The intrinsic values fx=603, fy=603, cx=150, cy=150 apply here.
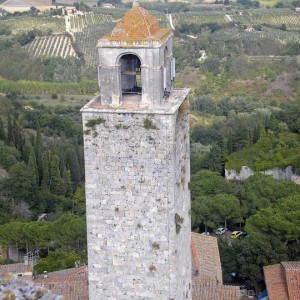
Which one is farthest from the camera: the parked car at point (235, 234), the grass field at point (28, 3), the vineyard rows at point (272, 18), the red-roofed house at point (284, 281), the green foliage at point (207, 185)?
the grass field at point (28, 3)

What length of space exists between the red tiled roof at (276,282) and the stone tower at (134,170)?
36.3 feet

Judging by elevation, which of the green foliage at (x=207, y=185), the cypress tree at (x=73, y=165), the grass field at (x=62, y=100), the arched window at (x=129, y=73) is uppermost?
the arched window at (x=129, y=73)

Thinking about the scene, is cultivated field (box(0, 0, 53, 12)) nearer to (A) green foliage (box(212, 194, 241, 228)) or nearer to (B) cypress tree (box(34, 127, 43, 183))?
(B) cypress tree (box(34, 127, 43, 183))

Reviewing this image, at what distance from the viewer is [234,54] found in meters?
89.2

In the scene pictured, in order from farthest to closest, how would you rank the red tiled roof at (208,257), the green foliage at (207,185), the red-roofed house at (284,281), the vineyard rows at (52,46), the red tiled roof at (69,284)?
the vineyard rows at (52,46) → the green foliage at (207,185) → the red tiled roof at (208,257) → the red-roofed house at (284,281) → the red tiled roof at (69,284)

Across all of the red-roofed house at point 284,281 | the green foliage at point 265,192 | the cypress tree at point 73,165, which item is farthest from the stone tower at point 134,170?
the cypress tree at point 73,165

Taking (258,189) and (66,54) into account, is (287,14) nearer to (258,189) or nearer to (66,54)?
(66,54)

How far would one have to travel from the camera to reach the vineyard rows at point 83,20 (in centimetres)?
10074

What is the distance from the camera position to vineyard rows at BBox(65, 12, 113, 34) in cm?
10074

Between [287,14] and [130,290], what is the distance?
104027 mm

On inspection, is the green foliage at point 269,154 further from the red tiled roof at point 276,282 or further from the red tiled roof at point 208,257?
the red tiled roof at point 276,282

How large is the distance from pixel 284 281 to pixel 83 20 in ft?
282

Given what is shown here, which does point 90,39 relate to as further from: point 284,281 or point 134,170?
point 134,170

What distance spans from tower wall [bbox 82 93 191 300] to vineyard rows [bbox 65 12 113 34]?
289 feet
